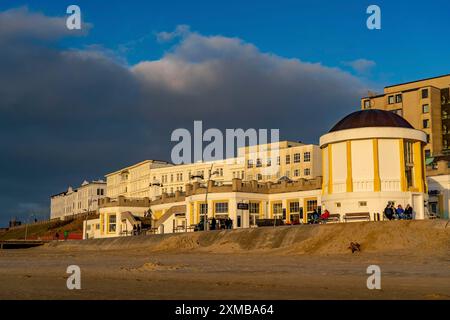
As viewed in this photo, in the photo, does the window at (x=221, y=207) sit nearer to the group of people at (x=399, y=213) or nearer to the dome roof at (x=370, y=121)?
the dome roof at (x=370, y=121)

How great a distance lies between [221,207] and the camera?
65562mm

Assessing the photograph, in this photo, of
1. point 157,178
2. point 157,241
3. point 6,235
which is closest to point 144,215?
point 157,241

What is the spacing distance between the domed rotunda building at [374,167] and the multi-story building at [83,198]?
122 m

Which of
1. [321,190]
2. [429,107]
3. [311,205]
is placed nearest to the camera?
[321,190]

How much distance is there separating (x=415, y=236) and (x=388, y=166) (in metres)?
15.3

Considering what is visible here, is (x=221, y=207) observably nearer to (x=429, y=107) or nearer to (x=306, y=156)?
(x=306, y=156)

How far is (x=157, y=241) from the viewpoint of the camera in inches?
1976

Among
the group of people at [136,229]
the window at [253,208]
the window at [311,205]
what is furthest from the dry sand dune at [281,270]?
the group of people at [136,229]

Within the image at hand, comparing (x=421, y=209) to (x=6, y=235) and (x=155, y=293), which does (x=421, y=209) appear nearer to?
(x=155, y=293)

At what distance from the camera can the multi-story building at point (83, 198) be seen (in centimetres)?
16612

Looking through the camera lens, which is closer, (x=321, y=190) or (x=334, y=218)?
(x=334, y=218)

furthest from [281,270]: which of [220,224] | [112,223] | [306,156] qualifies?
[306,156]

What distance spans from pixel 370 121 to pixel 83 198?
445 feet
